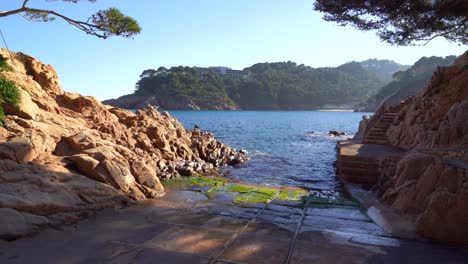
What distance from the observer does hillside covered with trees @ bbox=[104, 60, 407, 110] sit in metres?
129

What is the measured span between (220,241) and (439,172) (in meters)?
4.69

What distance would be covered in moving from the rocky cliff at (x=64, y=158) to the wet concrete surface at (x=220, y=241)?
554mm

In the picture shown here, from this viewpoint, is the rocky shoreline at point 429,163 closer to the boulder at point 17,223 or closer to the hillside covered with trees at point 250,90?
the boulder at point 17,223

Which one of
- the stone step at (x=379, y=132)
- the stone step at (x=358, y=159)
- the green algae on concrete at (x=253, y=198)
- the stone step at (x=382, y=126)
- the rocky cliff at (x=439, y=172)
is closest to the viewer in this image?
the rocky cliff at (x=439, y=172)

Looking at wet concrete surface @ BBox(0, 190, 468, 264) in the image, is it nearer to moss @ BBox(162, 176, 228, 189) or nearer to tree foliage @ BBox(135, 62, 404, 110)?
moss @ BBox(162, 176, 228, 189)

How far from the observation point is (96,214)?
24.0ft

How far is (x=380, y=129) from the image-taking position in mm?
19547

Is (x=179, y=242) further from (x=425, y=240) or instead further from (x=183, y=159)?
(x=183, y=159)

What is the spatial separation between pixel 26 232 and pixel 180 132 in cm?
1325

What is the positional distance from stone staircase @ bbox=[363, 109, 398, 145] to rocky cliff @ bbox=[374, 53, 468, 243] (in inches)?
152

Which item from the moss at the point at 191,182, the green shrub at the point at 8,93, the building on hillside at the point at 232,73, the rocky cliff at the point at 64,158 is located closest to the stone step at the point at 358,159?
the moss at the point at 191,182

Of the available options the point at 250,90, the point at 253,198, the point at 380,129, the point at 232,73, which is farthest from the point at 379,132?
the point at 232,73

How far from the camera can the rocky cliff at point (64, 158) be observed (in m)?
6.62

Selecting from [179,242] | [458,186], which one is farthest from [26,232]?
[458,186]
